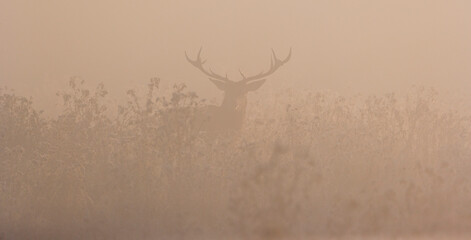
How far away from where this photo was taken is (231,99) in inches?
315

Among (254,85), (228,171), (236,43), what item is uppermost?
(236,43)

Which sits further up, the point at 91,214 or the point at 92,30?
the point at 92,30

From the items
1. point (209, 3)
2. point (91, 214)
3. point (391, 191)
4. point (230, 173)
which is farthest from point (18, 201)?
point (391, 191)

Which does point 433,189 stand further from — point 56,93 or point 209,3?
point 56,93

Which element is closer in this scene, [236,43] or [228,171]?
[228,171]

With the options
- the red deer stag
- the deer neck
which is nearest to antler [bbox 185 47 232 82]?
the red deer stag

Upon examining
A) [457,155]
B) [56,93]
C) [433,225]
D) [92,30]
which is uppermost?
[92,30]

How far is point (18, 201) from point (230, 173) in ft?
6.09

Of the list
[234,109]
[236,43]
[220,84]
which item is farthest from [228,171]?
[236,43]

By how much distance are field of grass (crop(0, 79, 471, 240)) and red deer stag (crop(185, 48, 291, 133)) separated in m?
0.09

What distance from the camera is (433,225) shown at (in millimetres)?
7992

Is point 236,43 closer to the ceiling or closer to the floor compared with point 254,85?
closer to the ceiling

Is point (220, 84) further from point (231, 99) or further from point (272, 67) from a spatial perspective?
point (272, 67)

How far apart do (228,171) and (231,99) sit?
665 millimetres
